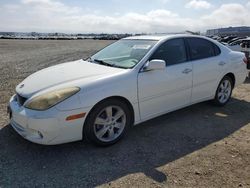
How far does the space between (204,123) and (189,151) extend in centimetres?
123

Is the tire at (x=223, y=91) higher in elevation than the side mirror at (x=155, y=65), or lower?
lower

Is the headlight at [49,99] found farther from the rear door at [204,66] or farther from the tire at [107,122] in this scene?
the rear door at [204,66]

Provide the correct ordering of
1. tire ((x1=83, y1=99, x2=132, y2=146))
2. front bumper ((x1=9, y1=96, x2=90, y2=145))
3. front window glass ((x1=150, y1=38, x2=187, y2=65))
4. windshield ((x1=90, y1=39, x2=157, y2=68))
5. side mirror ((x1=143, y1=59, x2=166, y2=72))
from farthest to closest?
front window glass ((x1=150, y1=38, x2=187, y2=65)), windshield ((x1=90, y1=39, x2=157, y2=68)), side mirror ((x1=143, y1=59, x2=166, y2=72)), tire ((x1=83, y1=99, x2=132, y2=146)), front bumper ((x1=9, y1=96, x2=90, y2=145))

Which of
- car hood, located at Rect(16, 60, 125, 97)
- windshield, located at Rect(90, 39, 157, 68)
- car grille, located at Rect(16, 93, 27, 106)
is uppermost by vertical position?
windshield, located at Rect(90, 39, 157, 68)

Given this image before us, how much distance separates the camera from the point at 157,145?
4023 millimetres

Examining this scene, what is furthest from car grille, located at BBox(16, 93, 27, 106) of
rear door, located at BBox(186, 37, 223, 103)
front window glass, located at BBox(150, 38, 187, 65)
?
rear door, located at BBox(186, 37, 223, 103)

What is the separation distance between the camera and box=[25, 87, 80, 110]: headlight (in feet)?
11.2

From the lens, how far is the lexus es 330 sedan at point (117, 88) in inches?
136

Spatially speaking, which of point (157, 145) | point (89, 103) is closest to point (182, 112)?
point (157, 145)

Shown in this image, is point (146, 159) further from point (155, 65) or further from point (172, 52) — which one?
point (172, 52)

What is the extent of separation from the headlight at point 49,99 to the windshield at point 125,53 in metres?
1.09

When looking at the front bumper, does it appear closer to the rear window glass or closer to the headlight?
the headlight

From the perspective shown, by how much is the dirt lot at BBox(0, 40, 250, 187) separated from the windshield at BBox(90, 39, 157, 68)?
118 centimetres

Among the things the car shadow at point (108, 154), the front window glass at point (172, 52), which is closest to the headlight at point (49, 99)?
the car shadow at point (108, 154)
